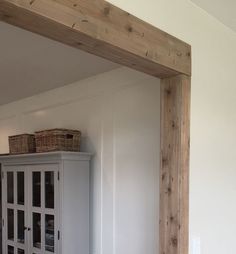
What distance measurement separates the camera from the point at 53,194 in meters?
3.35

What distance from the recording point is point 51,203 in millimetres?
3361

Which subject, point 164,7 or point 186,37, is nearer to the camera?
point 164,7

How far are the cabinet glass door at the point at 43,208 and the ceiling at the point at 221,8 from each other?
198 cm

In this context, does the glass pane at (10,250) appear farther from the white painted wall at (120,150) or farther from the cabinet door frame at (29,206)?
the white painted wall at (120,150)

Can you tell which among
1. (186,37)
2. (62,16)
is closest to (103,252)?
(186,37)

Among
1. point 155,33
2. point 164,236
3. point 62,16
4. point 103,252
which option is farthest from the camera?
point 103,252

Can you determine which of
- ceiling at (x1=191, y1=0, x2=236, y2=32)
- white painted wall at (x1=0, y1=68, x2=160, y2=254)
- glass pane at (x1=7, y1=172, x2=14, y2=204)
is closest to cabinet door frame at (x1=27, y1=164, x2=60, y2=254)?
white painted wall at (x1=0, y1=68, x2=160, y2=254)

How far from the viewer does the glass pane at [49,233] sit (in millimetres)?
3342

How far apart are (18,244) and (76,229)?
3.30 ft

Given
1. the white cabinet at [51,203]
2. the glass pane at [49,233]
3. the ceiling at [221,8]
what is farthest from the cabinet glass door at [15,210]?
the ceiling at [221,8]

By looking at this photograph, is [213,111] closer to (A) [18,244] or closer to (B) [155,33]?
(B) [155,33]

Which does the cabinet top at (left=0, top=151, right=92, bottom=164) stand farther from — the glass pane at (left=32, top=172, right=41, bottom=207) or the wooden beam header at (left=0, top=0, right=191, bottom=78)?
the wooden beam header at (left=0, top=0, right=191, bottom=78)

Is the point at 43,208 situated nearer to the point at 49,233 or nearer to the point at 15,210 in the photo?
the point at 49,233

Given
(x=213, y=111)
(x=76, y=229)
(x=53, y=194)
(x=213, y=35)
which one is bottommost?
(x=76, y=229)
